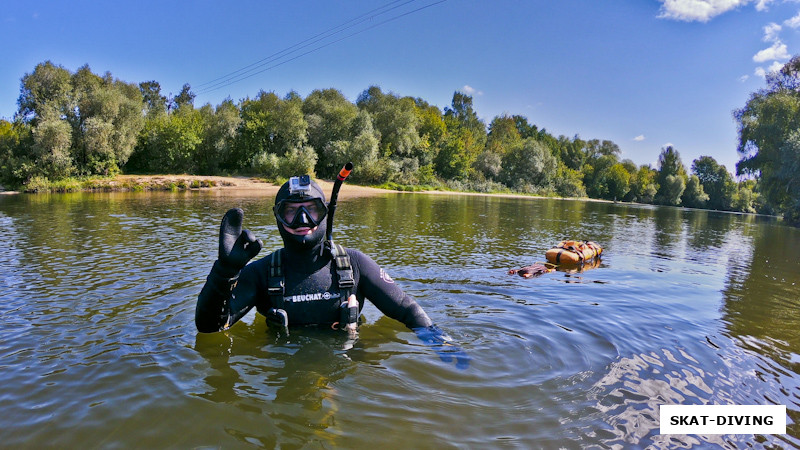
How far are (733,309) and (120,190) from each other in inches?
1712

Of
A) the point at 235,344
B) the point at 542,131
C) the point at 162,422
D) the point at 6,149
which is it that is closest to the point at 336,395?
the point at 162,422

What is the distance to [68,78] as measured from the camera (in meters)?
41.8

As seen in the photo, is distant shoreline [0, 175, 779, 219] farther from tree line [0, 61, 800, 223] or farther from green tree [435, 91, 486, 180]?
green tree [435, 91, 486, 180]

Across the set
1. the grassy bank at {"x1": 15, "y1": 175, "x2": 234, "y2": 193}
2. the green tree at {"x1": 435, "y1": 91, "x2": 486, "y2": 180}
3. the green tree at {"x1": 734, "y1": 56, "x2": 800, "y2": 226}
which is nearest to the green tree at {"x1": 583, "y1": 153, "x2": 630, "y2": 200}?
the green tree at {"x1": 435, "y1": 91, "x2": 486, "y2": 180}

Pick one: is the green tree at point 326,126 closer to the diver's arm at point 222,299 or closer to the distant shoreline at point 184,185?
the distant shoreline at point 184,185

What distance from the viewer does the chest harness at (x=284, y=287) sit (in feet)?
13.5

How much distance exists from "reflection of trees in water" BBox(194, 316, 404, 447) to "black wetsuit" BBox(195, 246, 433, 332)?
0.41 meters

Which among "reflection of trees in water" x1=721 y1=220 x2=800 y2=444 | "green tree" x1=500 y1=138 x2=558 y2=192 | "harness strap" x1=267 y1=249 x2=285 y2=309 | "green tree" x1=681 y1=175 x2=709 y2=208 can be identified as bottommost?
"reflection of trees in water" x1=721 y1=220 x2=800 y2=444

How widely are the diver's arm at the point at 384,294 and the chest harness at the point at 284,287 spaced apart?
0.16m

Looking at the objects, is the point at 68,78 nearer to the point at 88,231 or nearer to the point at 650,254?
the point at 88,231

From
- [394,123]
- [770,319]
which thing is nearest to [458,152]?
[394,123]

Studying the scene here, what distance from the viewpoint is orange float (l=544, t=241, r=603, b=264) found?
1121cm

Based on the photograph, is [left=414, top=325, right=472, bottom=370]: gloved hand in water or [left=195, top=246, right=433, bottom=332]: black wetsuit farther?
[left=414, top=325, right=472, bottom=370]: gloved hand in water

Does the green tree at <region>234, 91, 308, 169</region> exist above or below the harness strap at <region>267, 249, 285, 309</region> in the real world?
above
